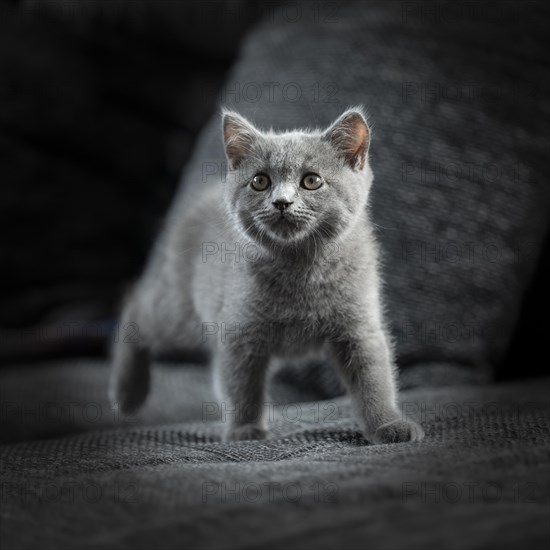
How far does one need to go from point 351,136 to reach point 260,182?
0.14 meters

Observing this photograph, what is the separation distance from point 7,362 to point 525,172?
1.17m

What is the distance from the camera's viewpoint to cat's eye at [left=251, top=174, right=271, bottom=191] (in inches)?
38.3

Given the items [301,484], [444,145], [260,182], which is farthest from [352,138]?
[301,484]

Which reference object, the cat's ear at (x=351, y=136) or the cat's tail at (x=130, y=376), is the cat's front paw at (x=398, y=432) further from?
the cat's tail at (x=130, y=376)

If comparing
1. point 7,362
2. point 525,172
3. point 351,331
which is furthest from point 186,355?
point 525,172

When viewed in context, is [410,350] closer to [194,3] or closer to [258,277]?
[258,277]

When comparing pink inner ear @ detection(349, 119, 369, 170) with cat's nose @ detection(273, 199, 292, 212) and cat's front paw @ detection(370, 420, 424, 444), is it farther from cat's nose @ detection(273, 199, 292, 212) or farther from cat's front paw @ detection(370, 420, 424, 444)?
cat's front paw @ detection(370, 420, 424, 444)

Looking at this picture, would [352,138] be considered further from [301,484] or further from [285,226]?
[301,484]

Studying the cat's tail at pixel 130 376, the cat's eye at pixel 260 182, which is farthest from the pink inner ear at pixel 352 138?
the cat's tail at pixel 130 376

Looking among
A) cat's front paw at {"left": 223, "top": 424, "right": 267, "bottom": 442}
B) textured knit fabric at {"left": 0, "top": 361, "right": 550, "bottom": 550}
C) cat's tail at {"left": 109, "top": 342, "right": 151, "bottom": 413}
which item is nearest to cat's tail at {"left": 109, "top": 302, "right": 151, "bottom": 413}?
cat's tail at {"left": 109, "top": 342, "right": 151, "bottom": 413}

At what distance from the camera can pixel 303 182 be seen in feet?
3.14

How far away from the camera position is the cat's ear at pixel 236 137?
1015 millimetres

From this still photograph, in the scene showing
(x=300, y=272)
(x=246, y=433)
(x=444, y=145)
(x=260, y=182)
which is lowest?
(x=246, y=433)

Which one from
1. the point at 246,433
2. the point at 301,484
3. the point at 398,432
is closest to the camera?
the point at 301,484
